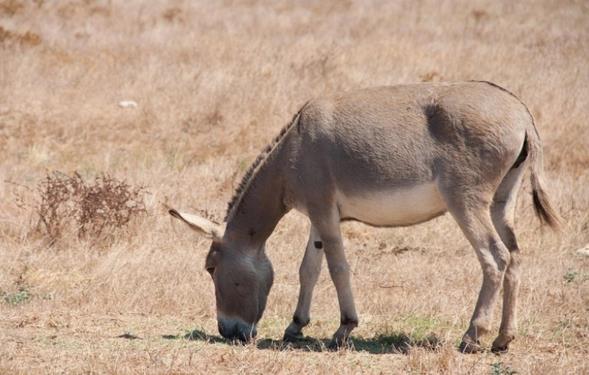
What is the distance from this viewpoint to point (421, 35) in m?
22.9

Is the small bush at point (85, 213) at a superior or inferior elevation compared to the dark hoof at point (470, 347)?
inferior

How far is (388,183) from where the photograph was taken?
705 centimetres

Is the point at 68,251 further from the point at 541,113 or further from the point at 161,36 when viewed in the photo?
the point at 161,36

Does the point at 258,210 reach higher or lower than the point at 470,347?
higher

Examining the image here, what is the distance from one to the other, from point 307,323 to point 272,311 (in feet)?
2.80

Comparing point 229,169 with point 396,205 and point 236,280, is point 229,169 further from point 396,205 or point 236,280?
point 396,205

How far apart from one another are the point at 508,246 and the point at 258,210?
1987mm

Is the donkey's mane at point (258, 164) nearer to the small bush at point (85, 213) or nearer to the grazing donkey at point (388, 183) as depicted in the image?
the grazing donkey at point (388, 183)

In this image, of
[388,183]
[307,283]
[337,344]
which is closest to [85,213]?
[307,283]

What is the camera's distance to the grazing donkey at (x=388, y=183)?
22.6 ft

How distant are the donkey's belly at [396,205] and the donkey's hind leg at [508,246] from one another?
20.0 inches

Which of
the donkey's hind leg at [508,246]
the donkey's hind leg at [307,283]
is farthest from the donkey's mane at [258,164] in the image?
the donkey's hind leg at [508,246]

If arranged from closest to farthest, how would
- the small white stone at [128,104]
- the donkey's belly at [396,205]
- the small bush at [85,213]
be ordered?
the donkey's belly at [396,205] < the small bush at [85,213] < the small white stone at [128,104]

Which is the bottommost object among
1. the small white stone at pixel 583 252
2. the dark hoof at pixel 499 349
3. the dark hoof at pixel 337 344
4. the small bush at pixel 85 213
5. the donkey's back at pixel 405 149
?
the small white stone at pixel 583 252
